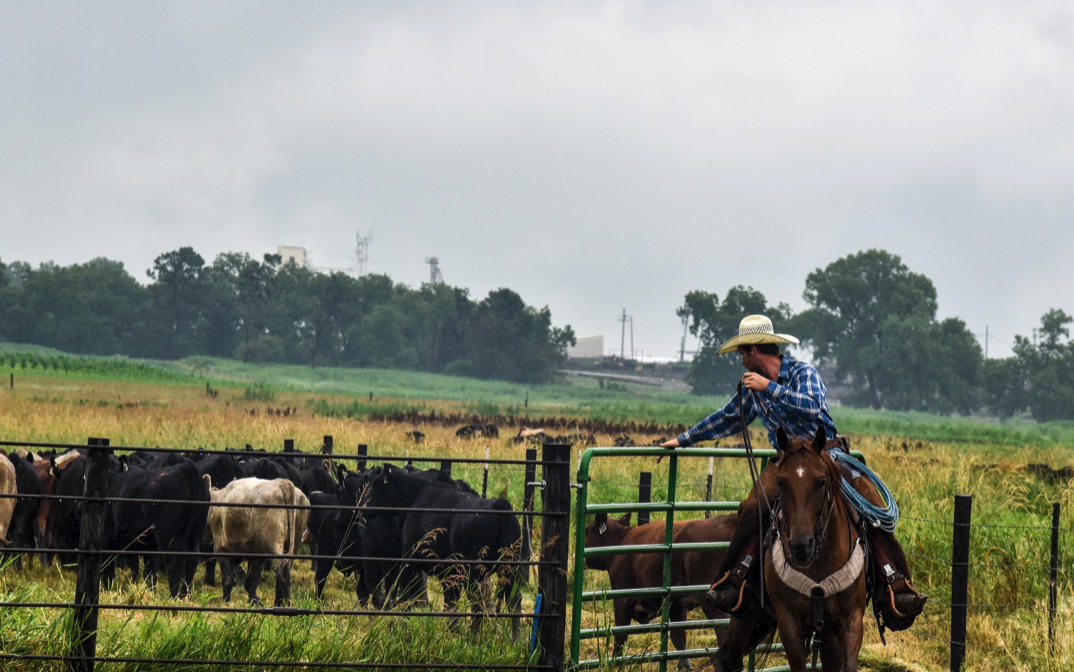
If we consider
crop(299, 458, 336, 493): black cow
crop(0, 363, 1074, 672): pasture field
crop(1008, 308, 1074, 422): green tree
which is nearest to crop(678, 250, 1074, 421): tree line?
crop(1008, 308, 1074, 422): green tree

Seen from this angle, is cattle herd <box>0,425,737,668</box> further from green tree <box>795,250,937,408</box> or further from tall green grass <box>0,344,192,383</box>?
green tree <box>795,250,937,408</box>

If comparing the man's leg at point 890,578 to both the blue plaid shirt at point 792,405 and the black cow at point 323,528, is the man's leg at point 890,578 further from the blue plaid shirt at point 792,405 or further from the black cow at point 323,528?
the black cow at point 323,528

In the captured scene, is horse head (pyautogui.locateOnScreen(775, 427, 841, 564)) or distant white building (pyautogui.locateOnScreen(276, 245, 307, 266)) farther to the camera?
distant white building (pyautogui.locateOnScreen(276, 245, 307, 266))

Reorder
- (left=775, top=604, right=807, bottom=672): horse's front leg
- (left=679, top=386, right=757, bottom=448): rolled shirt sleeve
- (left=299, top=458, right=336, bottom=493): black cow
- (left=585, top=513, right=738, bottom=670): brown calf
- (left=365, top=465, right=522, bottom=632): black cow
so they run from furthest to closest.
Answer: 1. (left=299, top=458, right=336, bottom=493): black cow
2. (left=365, top=465, right=522, bottom=632): black cow
3. (left=585, top=513, right=738, bottom=670): brown calf
4. (left=679, top=386, right=757, bottom=448): rolled shirt sleeve
5. (left=775, top=604, right=807, bottom=672): horse's front leg

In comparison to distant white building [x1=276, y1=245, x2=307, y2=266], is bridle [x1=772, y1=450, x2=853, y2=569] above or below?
below

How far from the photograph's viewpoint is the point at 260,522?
34.8 ft

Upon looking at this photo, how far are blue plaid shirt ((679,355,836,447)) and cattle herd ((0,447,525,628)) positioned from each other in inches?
124

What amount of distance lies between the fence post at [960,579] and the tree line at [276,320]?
292ft

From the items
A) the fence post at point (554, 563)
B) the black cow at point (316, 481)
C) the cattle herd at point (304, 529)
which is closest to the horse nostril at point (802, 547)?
the fence post at point (554, 563)

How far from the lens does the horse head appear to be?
5.18 m

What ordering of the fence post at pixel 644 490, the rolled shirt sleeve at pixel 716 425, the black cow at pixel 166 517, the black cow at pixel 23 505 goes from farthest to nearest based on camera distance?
1. the black cow at pixel 23 505
2. the black cow at pixel 166 517
3. the fence post at pixel 644 490
4. the rolled shirt sleeve at pixel 716 425

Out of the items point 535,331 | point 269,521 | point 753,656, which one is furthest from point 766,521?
point 535,331

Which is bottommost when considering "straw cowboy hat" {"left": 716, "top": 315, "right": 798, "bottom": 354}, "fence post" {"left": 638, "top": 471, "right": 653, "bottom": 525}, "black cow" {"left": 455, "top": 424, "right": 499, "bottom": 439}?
"black cow" {"left": 455, "top": 424, "right": 499, "bottom": 439}

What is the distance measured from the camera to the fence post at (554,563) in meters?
5.70
